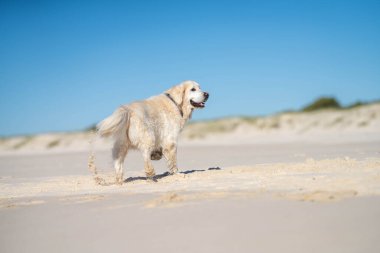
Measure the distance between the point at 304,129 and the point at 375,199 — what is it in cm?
2806

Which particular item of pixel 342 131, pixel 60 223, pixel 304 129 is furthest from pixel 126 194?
pixel 304 129

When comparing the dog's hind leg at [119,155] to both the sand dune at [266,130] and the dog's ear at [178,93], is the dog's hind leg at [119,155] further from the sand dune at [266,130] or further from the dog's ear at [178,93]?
the sand dune at [266,130]

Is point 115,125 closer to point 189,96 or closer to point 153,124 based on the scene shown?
point 153,124

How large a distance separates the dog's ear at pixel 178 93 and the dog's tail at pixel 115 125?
1.52 meters

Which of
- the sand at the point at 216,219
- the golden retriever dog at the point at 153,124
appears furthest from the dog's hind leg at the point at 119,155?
the sand at the point at 216,219

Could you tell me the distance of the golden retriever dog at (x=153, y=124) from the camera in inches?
334

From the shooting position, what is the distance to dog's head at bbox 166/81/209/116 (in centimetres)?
979

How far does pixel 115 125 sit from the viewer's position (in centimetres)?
831

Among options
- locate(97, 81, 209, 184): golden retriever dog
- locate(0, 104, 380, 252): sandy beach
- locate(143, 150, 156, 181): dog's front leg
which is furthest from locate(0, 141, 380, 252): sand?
locate(97, 81, 209, 184): golden retriever dog

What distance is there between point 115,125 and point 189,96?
2.00 meters

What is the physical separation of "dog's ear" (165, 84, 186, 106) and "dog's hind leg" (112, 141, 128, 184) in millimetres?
1596

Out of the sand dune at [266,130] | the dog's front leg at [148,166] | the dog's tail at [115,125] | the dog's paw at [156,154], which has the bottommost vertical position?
the dog's front leg at [148,166]

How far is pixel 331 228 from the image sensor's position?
3828 mm

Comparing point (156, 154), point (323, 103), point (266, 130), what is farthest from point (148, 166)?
point (323, 103)
